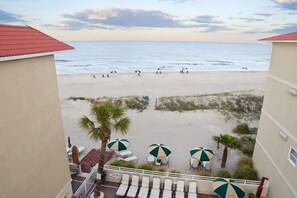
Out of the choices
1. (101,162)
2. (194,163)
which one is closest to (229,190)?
(194,163)

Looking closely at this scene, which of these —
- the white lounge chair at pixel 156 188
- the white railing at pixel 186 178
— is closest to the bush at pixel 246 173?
the white railing at pixel 186 178

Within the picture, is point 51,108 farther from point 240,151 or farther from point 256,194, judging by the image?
point 240,151

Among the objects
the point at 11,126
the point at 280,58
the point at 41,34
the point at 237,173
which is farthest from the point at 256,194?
the point at 41,34

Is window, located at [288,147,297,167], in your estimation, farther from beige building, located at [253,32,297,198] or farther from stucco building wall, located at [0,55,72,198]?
stucco building wall, located at [0,55,72,198]

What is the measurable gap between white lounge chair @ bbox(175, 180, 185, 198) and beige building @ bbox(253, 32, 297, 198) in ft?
14.7

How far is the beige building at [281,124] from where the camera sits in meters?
9.68

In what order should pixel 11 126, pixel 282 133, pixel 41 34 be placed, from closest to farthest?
pixel 11 126, pixel 41 34, pixel 282 133

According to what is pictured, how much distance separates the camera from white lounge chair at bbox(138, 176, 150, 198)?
11273 millimetres

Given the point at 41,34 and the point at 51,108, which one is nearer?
the point at 51,108

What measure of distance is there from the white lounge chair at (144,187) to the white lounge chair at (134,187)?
0.90 ft

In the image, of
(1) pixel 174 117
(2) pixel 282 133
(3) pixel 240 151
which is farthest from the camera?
(1) pixel 174 117

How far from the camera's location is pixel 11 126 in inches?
269

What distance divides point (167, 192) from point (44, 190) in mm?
6034

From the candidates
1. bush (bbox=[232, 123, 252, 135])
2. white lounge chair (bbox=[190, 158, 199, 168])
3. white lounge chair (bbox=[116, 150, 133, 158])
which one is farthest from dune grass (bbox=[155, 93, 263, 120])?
white lounge chair (bbox=[116, 150, 133, 158])
